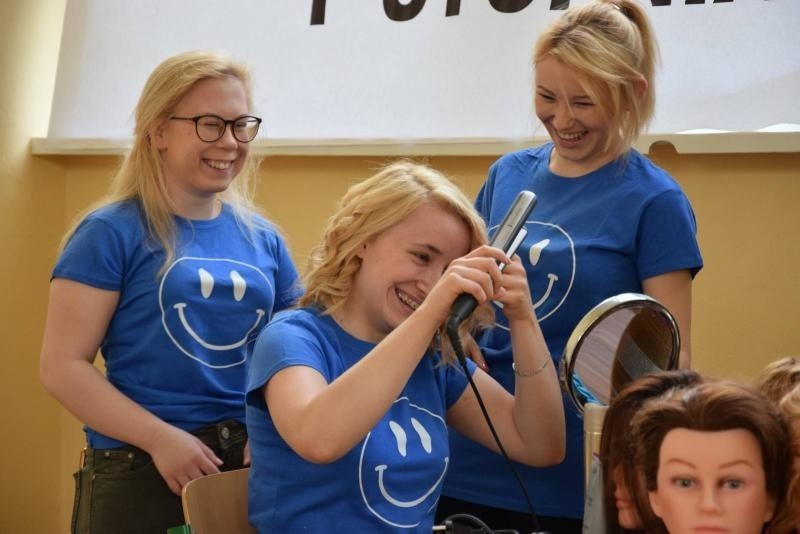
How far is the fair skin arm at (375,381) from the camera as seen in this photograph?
1.22 metres

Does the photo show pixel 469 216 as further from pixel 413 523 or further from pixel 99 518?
pixel 99 518

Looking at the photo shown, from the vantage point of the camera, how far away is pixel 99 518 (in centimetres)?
174

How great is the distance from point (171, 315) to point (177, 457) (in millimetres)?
220

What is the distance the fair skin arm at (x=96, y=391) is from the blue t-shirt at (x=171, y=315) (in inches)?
1.1

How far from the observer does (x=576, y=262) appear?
59.4 inches

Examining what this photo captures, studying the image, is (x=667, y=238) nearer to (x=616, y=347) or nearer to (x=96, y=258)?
(x=616, y=347)

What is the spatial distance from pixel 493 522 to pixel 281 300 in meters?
0.56

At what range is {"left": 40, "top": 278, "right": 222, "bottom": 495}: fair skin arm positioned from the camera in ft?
5.57

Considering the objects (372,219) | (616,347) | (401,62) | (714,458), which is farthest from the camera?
(401,62)

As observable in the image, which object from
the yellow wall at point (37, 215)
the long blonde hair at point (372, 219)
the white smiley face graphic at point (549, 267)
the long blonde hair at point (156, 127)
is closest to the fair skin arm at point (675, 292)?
the white smiley face graphic at point (549, 267)

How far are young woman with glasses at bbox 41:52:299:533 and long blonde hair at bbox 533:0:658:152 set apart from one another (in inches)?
23.1

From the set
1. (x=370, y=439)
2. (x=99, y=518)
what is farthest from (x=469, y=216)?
(x=99, y=518)

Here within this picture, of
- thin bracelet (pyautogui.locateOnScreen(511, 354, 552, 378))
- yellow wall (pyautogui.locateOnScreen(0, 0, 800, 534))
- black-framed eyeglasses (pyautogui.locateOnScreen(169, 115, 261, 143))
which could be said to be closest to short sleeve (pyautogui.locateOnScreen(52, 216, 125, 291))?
A: black-framed eyeglasses (pyautogui.locateOnScreen(169, 115, 261, 143))

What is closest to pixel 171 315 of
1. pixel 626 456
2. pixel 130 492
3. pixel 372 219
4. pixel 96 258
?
pixel 96 258
